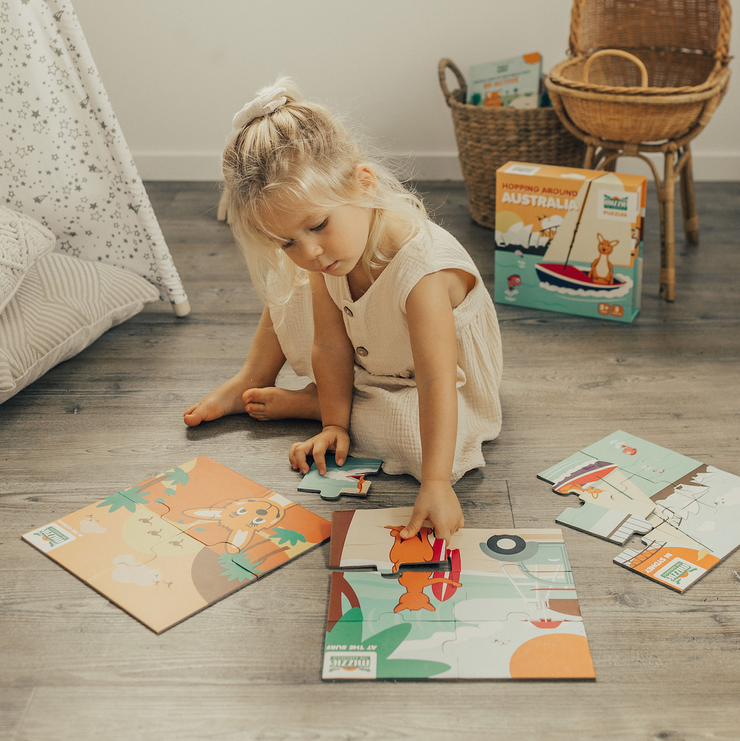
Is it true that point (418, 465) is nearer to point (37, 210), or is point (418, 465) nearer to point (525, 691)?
point (525, 691)

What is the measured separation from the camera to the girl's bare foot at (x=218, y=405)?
48.0 inches

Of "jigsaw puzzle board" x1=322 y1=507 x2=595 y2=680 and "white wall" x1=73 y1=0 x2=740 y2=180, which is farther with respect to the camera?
"white wall" x1=73 y1=0 x2=740 y2=180

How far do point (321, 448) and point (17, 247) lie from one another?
0.70 meters

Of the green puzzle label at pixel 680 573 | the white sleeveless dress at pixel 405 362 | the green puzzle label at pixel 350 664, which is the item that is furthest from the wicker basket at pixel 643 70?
the green puzzle label at pixel 350 664

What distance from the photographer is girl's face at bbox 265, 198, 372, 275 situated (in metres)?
0.88

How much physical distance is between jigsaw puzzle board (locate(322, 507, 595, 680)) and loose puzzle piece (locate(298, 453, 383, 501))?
7cm

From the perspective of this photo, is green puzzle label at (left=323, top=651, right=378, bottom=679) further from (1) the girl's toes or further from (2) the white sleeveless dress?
(1) the girl's toes

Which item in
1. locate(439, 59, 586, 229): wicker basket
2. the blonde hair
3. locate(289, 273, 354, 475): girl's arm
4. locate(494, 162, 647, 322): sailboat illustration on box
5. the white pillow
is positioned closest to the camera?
the blonde hair

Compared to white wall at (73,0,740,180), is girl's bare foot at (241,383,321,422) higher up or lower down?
lower down

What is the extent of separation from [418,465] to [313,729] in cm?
42

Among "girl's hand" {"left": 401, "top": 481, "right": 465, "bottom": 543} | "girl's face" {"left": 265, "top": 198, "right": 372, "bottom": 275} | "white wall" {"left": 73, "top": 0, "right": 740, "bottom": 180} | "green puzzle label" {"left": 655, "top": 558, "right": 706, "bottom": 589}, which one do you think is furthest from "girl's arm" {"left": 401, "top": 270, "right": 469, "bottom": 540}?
"white wall" {"left": 73, "top": 0, "right": 740, "bottom": 180}

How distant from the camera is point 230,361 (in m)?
1.44

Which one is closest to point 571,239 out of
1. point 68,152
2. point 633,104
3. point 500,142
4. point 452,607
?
point 633,104

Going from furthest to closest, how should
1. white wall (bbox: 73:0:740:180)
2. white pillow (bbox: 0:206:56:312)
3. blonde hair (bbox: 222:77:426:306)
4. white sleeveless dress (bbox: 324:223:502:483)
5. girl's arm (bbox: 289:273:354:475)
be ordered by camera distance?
white wall (bbox: 73:0:740:180) → white pillow (bbox: 0:206:56:312) → girl's arm (bbox: 289:273:354:475) → white sleeveless dress (bbox: 324:223:502:483) → blonde hair (bbox: 222:77:426:306)
